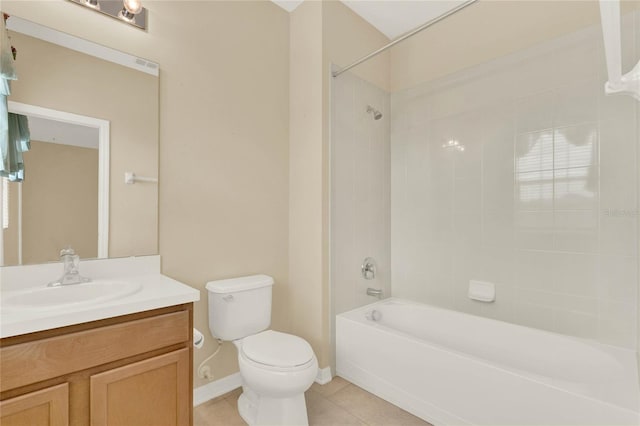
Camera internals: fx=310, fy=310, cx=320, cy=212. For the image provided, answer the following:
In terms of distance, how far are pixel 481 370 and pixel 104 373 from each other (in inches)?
64.0

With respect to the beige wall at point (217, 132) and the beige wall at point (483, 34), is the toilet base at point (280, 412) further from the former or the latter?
the beige wall at point (483, 34)

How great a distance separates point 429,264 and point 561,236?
89 centimetres

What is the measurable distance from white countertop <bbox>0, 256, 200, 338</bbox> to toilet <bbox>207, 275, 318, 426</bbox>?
406 mm

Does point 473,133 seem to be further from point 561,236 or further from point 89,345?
point 89,345

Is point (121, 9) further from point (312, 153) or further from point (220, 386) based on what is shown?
point (220, 386)

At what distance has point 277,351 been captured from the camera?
1.63 metres

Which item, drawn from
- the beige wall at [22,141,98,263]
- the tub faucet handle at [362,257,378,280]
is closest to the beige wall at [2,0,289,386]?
the beige wall at [22,141,98,263]

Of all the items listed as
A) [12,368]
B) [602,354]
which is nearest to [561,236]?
[602,354]

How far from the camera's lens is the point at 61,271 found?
1441 mm

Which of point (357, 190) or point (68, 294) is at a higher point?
point (357, 190)

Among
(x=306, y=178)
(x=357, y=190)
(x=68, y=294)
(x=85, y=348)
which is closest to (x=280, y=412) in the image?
(x=85, y=348)

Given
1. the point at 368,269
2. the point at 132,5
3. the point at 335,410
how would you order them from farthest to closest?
the point at 368,269, the point at 335,410, the point at 132,5

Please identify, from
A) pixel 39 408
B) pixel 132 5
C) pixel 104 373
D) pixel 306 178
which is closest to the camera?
pixel 39 408

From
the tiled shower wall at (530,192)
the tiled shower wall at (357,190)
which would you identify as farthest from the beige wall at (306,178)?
the tiled shower wall at (530,192)
